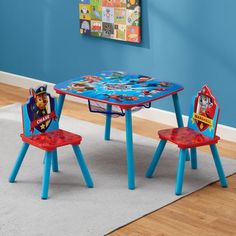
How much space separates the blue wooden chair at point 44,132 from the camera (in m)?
3.25

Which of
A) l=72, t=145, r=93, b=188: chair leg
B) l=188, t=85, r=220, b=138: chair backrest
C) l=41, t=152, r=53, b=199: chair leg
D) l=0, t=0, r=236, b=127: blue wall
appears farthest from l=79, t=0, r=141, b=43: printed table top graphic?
l=41, t=152, r=53, b=199: chair leg

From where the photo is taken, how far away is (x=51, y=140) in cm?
331

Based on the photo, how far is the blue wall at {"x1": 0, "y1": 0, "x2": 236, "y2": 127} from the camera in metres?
4.09

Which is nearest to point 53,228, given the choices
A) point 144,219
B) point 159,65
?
point 144,219

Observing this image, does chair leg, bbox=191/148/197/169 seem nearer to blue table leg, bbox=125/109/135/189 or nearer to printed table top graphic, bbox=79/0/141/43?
blue table leg, bbox=125/109/135/189

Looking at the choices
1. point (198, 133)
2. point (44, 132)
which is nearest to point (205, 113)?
point (198, 133)

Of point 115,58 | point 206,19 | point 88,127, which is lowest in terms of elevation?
point 88,127

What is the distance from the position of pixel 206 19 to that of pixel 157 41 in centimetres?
44

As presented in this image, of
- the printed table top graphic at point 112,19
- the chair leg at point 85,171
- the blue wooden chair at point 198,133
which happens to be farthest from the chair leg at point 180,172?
the printed table top graphic at point 112,19

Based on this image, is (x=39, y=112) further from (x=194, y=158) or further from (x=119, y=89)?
(x=194, y=158)

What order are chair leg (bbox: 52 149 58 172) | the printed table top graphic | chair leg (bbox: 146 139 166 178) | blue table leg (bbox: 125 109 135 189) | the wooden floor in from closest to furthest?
1. the wooden floor
2. blue table leg (bbox: 125 109 135 189)
3. chair leg (bbox: 146 139 166 178)
4. chair leg (bbox: 52 149 58 172)
5. the printed table top graphic

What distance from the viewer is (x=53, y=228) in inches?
115

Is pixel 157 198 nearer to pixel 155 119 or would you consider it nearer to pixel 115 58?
pixel 155 119

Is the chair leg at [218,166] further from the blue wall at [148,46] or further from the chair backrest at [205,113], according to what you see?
the blue wall at [148,46]
